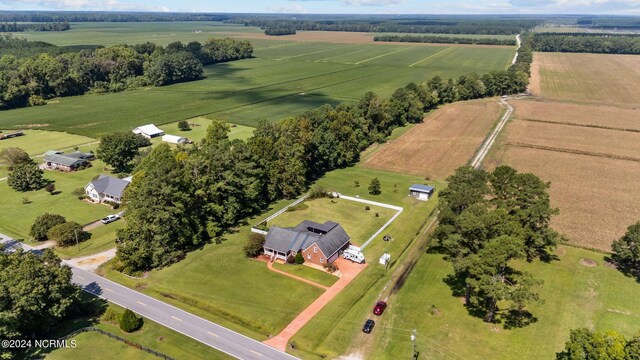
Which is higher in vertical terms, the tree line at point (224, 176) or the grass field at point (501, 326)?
the tree line at point (224, 176)

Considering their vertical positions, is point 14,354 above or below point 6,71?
below

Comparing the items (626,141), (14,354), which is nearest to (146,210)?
(14,354)

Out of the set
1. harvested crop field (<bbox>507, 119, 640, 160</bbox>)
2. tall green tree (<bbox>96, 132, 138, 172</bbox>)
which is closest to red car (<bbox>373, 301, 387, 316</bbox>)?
tall green tree (<bbox>96, 132, 138, 172</bbox>)

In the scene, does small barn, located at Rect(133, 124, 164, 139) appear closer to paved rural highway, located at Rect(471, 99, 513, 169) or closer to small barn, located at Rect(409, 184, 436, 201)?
small barn, located at Rect(409, 184, 436, 201)

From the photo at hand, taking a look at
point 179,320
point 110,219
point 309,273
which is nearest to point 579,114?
point 309,273

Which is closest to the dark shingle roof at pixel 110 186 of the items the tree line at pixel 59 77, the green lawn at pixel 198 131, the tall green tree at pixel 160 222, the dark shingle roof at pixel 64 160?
the tall green tree at pixel 160 222

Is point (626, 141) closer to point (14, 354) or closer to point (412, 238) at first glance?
point (412, 238)

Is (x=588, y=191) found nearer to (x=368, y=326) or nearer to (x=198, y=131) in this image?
(x=368, y=326)

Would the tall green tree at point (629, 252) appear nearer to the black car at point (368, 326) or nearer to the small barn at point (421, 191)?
the small barn at point (421, 191)
